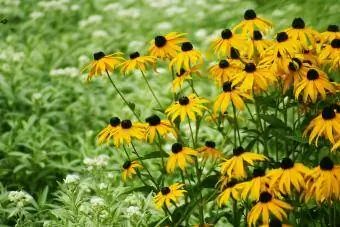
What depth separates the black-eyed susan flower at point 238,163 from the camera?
225cm

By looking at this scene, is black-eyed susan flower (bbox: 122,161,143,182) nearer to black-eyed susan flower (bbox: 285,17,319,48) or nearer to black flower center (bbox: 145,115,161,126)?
black flower center (bbox: 145,115,161,126)

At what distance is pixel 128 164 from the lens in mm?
2725

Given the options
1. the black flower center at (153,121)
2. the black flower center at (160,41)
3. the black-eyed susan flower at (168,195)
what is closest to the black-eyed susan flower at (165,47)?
the black flower center at (160,41)

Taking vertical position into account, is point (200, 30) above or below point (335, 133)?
above

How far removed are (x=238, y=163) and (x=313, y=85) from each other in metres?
0.36

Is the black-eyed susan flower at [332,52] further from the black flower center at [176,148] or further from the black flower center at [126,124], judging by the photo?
the black flower center at [126,124]

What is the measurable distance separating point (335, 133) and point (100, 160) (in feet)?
4.65

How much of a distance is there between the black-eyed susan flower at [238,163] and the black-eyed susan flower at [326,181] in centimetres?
20

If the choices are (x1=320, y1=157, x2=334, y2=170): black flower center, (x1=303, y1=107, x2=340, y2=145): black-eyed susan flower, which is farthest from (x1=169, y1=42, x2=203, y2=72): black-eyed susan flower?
(x1=320, y1=157, x2=334, y2=170): black flower center

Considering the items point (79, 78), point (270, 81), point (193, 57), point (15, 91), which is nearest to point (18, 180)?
point (15, 91)

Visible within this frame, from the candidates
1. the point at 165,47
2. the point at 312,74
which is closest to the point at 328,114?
the point at 312,74

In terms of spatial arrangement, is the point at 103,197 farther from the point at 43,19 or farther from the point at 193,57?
the point at 43,19

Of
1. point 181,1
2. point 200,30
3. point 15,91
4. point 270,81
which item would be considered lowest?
point 270,81

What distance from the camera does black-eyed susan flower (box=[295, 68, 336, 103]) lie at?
231cm
